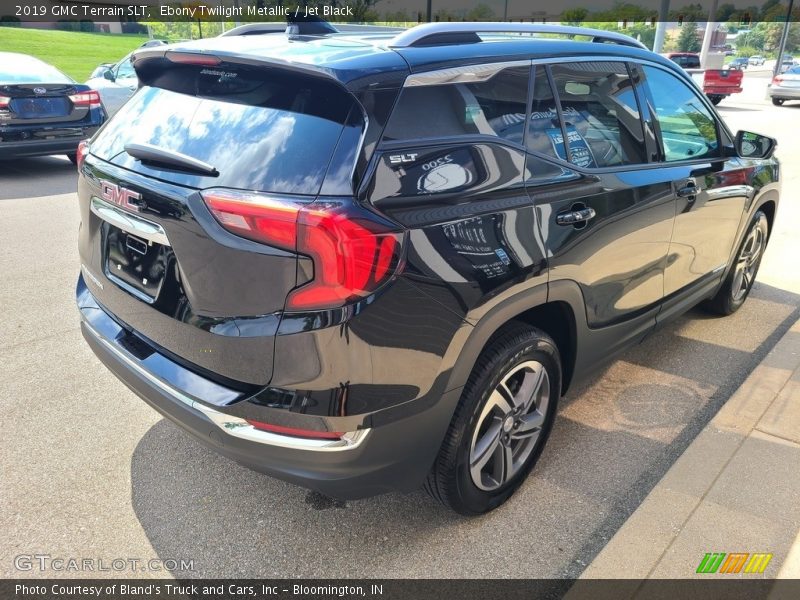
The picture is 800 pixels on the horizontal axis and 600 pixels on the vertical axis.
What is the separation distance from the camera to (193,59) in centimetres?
236

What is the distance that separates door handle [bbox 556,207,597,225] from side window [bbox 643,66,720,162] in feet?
3.15

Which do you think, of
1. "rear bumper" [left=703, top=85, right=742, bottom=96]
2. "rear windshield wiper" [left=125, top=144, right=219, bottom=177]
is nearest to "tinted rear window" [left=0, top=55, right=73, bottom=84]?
"rear windshield wiper" [left=125, top=144, right=219, bottom=177]

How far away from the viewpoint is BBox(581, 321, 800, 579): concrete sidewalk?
7.79ft

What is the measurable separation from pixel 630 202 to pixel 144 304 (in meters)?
2.10

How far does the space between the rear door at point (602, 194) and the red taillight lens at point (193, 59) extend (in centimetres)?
120

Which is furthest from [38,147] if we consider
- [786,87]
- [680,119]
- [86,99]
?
[786,87]

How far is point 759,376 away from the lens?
3713mm

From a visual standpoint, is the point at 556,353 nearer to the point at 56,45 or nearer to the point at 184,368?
the point at 184,368

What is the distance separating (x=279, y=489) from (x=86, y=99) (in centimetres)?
800

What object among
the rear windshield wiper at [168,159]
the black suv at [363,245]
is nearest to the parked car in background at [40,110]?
the black suv at [363,245]

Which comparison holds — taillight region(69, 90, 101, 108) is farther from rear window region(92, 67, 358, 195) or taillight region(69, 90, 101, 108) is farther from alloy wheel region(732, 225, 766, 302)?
alloy wheel region(732, 225, 766, 302)

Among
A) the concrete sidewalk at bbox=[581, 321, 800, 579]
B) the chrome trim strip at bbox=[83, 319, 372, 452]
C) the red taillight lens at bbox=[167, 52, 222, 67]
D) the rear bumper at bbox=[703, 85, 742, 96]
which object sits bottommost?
the concrete sidewalk at bbox=[581, 321, 800, 579]

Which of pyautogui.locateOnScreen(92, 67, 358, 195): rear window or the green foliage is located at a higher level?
pyautogui.locateOnScreen(92, 67, 358, 195): rear window

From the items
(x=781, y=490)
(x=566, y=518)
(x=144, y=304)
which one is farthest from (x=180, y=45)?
(x=781, y=490)
